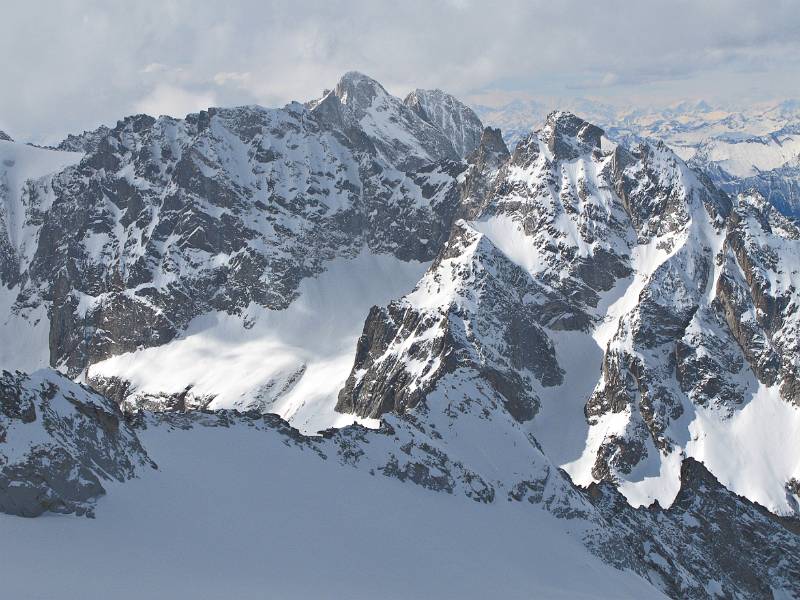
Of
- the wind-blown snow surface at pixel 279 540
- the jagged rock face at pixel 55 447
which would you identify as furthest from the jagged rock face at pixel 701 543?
the jagged rock face at pixel 55 447

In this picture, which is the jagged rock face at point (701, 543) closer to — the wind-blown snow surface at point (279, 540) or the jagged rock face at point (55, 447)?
the wind-blown snow surface at point (279, 540)

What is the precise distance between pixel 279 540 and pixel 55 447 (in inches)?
928

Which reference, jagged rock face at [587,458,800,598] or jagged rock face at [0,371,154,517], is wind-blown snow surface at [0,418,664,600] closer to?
jagged rock face at [0,371,154,517]

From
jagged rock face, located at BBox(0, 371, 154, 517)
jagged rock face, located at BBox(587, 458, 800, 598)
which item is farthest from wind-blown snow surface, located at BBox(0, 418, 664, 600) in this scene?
jagged rock face, located at BBox(587, 458, 800, 598)

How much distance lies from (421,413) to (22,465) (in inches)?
2678

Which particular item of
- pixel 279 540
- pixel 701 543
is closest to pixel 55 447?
pixel 279 540

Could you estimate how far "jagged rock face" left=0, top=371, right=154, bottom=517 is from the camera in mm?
76250

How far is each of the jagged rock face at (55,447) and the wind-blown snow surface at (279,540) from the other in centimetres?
170

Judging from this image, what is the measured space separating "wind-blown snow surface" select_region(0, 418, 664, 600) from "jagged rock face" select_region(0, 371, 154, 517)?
5.58 feet

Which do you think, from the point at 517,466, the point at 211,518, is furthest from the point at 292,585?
the point at 517,466

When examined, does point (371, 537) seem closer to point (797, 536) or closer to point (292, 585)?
point (292, 585)

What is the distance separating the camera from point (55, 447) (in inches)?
3184

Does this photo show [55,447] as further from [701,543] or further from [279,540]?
[701,543]

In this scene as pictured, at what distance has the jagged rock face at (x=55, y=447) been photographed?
76250mm
